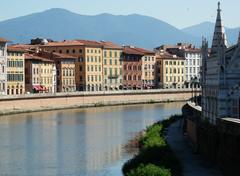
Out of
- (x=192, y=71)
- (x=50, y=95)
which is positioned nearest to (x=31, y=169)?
(x=50, y=95)

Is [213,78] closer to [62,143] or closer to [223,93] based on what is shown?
[223,93]

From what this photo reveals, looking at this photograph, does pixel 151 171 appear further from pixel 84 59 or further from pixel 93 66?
pixel 93 66

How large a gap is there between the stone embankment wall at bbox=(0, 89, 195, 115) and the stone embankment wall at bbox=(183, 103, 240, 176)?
160ft

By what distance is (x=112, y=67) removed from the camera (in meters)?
135

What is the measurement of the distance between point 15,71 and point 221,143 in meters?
75.2

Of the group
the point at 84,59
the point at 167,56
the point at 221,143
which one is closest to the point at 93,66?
the point at 84,59

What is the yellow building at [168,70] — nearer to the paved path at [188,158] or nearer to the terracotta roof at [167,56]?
the terracotta roof at [167,56]

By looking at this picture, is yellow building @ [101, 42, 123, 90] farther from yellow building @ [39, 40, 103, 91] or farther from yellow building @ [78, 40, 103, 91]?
yellow building @ [39, 40, 103, 91]

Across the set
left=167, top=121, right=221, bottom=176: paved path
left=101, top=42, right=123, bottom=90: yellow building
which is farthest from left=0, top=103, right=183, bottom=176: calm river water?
left=101, top=42, right=123, bottom=90: yellow building

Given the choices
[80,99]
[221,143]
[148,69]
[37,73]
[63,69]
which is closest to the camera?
[221,143]

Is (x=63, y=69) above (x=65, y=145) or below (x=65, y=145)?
above

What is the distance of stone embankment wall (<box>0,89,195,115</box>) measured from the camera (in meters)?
88.1

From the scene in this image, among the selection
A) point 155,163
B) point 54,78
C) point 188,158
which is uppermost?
point 54,78

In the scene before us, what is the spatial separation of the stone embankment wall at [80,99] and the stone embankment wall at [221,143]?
160 feet
